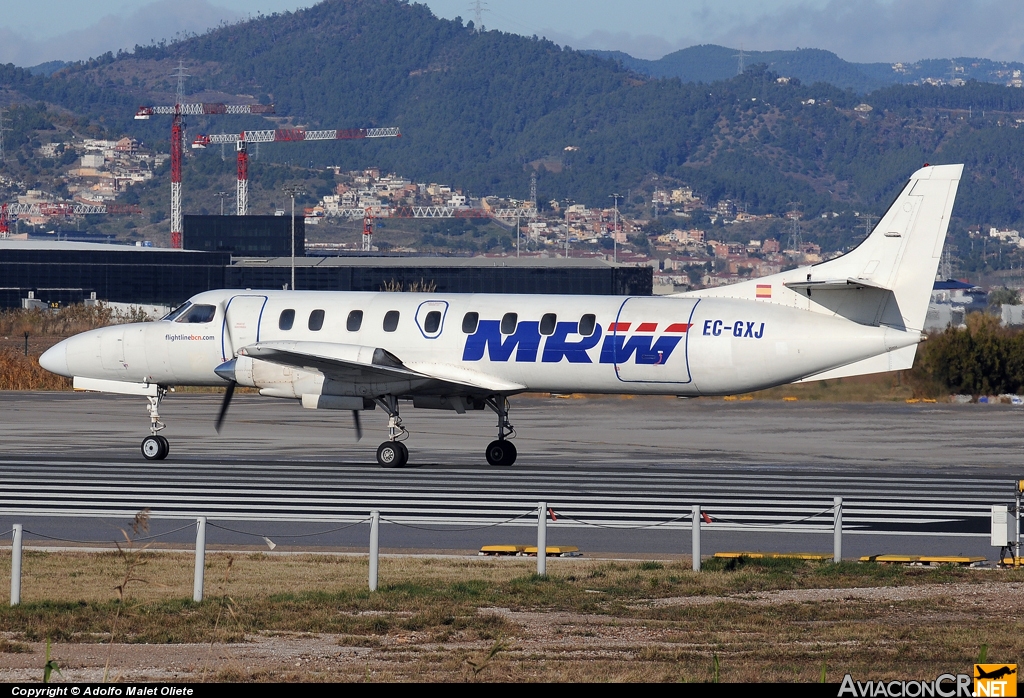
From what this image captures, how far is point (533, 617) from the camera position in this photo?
1329 centimetres

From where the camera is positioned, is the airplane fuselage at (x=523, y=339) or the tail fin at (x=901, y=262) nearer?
the tail fin at (x=901, y=262)

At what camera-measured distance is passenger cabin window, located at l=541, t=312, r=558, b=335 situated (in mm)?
27172

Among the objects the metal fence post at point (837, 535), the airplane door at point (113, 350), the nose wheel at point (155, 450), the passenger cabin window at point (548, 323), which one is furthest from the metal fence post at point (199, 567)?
the airplane door at point (113, 350)

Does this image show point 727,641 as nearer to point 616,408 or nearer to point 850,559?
point 850,559

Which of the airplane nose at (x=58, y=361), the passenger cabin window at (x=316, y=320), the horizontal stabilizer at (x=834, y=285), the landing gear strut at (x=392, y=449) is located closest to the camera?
the horizontal stabilizer at (x=834, y=285)

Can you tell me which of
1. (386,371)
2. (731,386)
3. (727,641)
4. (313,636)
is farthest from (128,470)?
(727,641)

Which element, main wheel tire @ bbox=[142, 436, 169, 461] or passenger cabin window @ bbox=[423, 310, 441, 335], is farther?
main wheel tire @ bbox=[142, 436, 169, 461]

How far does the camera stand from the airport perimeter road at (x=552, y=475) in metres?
19.7

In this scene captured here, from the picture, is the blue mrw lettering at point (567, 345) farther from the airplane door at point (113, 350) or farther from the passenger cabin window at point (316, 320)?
the airplane door at point (113, 350)

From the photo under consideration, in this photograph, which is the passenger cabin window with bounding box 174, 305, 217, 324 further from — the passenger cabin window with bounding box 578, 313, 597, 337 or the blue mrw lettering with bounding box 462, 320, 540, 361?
the passenger cabin window with bounding box 578, 313, 597, 337

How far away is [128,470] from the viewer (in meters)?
27.0

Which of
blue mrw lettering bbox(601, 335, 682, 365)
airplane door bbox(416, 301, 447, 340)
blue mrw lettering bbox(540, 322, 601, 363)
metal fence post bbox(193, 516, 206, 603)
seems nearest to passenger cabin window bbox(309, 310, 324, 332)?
airplane door bbox(416, 301, 447, 340)

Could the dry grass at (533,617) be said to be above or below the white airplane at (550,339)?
below

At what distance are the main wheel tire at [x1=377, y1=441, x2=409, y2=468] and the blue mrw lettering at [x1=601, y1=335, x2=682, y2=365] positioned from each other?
4.61 m
